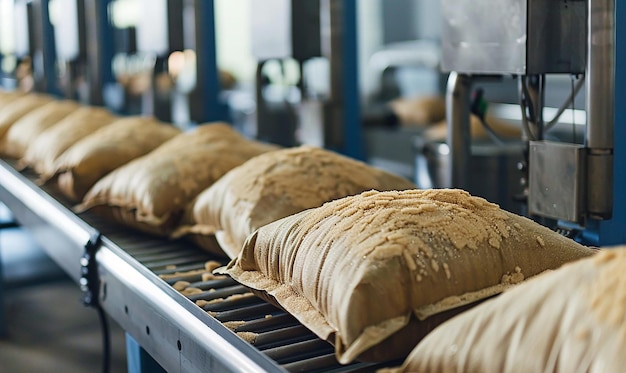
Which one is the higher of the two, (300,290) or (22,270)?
(300,290)

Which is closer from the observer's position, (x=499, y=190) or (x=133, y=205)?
(x=133, y=205)

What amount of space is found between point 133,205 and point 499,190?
4.70ft

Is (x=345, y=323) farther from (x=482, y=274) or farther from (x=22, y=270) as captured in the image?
(x=22, y=270)

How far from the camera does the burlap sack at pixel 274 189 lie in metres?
1.65

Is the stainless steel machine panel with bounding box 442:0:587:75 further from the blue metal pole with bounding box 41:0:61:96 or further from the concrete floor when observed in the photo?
the blue metal pole with bounding box 41:0:61:96

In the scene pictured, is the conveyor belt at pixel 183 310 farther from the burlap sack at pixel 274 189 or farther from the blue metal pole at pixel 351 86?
the blue metal pole at pixel 351 86

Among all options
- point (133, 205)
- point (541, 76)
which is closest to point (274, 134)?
point (133, 205)

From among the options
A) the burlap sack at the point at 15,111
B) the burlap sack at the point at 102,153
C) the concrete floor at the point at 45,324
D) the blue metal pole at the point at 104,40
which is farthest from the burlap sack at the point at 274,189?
the blue metal pole at the point at 104,40

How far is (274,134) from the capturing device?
4.77m

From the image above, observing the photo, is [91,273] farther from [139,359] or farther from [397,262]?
[397,262]

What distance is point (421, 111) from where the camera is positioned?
5094 millimetres

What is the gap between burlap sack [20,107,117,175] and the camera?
2.81 m

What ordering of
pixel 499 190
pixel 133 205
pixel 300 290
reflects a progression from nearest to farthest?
pixel 300 290 < pixel 133 205 < pixel 499 190

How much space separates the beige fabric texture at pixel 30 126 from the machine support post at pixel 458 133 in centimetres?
184
